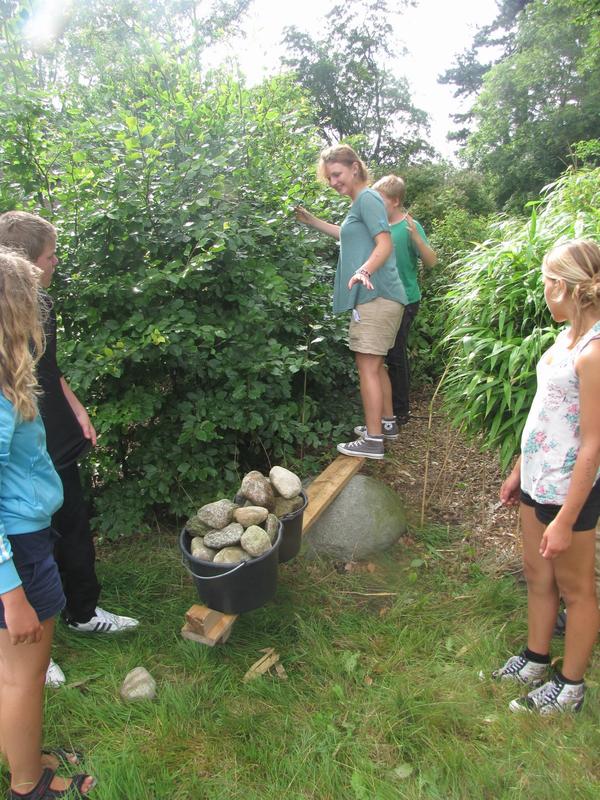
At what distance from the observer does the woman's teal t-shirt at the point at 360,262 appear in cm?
308

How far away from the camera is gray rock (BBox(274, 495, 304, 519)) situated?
96.7 inches

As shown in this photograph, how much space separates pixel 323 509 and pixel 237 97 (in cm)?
244

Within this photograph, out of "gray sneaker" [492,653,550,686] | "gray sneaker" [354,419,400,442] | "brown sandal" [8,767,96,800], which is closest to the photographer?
"brown sandal" [8,767,96,800]

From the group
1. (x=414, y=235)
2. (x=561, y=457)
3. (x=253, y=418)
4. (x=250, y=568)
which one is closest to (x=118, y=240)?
(x=253, y=418)

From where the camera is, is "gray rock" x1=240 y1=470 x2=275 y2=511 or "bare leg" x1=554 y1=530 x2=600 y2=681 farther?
"gray rock" x1=240 y1=470 x2=275 y2=511

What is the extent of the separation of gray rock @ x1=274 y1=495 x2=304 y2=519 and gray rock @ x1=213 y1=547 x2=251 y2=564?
1.11ft

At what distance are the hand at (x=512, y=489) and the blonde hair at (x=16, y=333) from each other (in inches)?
69.4

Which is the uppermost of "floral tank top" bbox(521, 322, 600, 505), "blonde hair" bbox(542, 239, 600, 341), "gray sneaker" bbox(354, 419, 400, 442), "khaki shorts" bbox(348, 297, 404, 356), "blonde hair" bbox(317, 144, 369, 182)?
"blonde hair" bbox(317, 144, 369, 182)

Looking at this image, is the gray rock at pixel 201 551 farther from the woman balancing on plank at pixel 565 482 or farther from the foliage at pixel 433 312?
the foliage at pixel 433 312

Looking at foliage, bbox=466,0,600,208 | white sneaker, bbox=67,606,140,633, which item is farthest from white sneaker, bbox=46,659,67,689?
foliage, bbox=466,0,600,208

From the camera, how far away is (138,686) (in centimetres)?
212

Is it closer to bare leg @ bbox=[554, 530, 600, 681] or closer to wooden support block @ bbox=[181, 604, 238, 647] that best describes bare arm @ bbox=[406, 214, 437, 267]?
bare leg @ bbox=[554, 530, 600, 681]

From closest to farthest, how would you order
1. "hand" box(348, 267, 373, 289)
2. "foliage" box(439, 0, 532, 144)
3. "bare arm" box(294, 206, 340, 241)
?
"hand" box(348, 267, 373, 289) < "bare arm" box(294, 206, 340, 241) < "foliage" box(439, 0, 532, 144)

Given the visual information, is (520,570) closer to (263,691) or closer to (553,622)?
(553,622)
